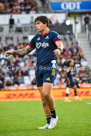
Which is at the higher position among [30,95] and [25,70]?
[25,70]

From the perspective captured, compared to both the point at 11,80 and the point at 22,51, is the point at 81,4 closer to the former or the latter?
the point at 11,80

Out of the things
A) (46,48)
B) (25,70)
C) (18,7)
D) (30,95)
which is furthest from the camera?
(18,7)

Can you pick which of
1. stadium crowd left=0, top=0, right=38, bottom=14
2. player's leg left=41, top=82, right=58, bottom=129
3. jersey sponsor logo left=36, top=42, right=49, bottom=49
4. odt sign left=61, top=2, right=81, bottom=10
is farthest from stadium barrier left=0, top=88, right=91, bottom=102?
odt sign left=61, top=2, right=81, bottom=10

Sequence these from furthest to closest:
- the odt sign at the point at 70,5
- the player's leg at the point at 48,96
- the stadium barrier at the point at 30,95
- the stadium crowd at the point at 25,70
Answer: the odt sign at the point at 70,5 < the stadium crowd at the point at 25,70 < the stadium barrier at the point at 30,95 < the player's leg at the point at 48,96

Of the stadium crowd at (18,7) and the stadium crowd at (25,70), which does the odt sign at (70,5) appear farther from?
the stadium crowd at (25,70)

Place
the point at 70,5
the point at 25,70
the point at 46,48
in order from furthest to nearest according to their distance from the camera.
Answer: the point at 70,5
the point at 25,70
the point at 46,48

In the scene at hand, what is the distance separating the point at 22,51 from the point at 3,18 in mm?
27515

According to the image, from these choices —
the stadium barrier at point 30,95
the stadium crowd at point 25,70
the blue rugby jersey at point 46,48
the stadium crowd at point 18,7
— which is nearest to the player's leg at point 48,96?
the blue rugby jersey at point 46,48

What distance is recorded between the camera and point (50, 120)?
9.09m

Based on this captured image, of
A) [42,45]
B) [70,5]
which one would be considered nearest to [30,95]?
[42,45]

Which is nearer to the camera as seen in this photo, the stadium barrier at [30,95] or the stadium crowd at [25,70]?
the stadium barrier at [30,95]

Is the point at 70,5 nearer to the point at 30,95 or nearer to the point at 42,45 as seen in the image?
the point at 30,95

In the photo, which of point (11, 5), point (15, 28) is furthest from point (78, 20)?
point (15, 28)

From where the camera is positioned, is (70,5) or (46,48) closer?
(46,48)
